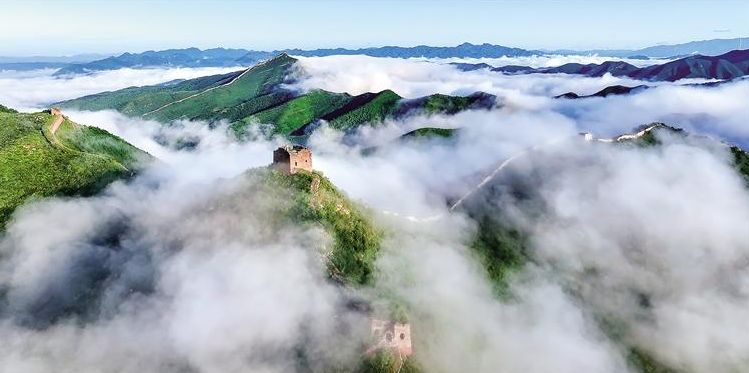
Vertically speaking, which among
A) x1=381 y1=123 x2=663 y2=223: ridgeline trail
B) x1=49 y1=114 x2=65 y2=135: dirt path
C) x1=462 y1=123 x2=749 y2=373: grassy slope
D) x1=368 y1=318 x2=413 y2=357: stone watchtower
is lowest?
x1=462 y1=123 x2=749 y2=373: grassy slope

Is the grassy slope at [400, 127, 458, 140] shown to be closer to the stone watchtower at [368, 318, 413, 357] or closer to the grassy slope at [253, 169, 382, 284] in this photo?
the grassy slope at [253, 169, 382, 284]

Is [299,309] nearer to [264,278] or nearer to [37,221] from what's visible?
[264,278]

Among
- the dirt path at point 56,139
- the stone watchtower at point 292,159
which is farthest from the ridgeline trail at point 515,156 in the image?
the dirt path at point 56,139

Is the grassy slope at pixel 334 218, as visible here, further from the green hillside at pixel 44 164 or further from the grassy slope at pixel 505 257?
the grassy slope at pixel 505 257

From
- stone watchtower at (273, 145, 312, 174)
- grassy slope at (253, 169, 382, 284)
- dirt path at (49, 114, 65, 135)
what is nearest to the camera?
grassy slope at (253, 169, 382, 284)

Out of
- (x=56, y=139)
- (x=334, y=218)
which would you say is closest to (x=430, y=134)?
(x=334, y=218)

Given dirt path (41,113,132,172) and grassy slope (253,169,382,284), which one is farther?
dirt path (41,113,132,172)

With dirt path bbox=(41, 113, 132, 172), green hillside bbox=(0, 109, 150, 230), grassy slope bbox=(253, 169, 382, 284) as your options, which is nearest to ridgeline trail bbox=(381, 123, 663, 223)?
grassy slope bbox=(253, 169, 382, 284)
